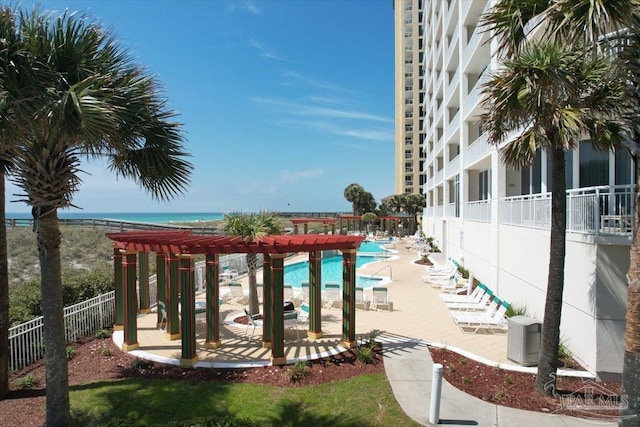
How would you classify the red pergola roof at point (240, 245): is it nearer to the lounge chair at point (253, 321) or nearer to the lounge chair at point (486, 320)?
the lounge chair at point (253, 321)

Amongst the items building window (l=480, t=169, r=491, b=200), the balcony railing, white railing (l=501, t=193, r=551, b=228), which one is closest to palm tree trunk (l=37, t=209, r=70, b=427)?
the balcony railing

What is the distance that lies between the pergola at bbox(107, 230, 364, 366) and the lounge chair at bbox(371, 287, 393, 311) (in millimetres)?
4147

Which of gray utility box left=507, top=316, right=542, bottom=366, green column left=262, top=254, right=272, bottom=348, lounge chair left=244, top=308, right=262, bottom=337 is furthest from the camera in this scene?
lounge chair left=244, top=308, right=262, bottom=337

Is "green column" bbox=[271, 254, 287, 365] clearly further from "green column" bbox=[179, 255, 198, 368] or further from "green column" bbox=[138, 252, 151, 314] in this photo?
"green column" bbox=[138, 252, 151, 314]

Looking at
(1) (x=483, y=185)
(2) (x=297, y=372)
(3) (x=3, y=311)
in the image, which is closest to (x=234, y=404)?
(2) (x=297, y=372)

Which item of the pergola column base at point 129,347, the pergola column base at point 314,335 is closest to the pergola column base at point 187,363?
the pergola column base at point 129,347

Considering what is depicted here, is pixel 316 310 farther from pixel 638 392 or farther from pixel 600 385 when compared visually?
pixel 638 392

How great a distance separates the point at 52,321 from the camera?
20.8 ft

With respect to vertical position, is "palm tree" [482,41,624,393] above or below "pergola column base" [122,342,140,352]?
above

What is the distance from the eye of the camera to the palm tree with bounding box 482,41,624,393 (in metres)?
6.27

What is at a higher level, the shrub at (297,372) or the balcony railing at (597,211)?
the balcony railing at (597,211)

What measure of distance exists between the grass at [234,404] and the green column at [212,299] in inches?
78.0

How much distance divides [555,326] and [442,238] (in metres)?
25.7

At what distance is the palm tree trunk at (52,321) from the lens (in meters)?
6.26
